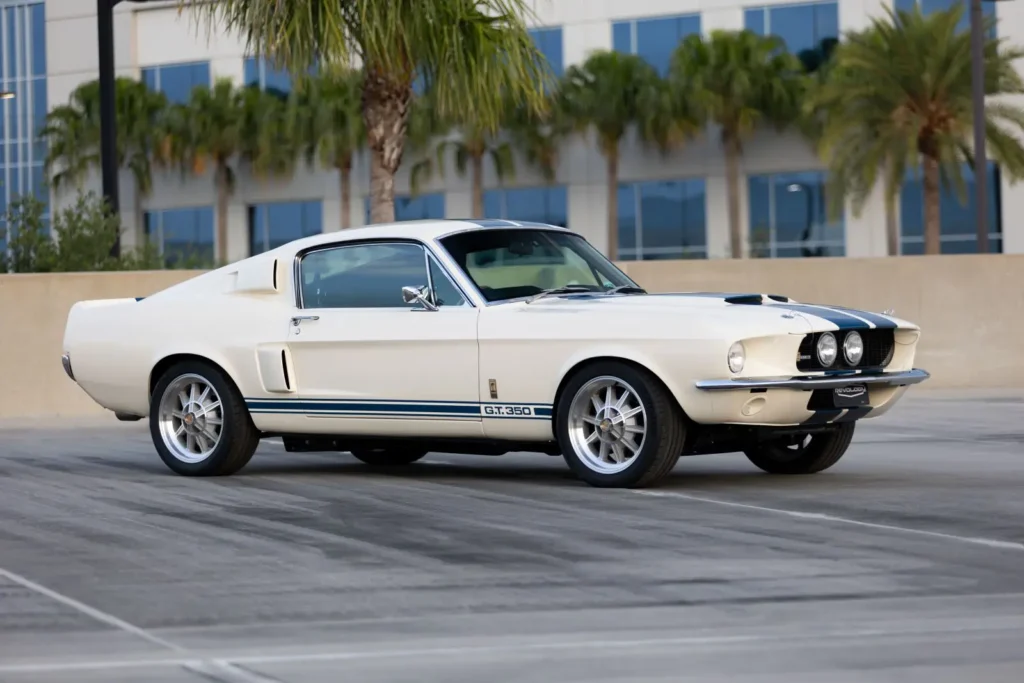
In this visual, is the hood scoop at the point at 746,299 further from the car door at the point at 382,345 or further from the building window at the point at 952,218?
the building window at the point at 952,218

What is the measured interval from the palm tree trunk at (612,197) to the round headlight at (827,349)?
40.2 m

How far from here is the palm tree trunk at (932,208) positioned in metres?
42.5

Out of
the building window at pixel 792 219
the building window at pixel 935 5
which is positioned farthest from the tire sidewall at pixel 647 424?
the building window at pixel 792 219

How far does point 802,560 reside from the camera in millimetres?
6949

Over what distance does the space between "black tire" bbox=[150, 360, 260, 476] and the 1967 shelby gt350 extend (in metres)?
0.01

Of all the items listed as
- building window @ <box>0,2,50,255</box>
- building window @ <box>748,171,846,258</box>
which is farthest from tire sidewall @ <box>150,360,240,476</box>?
building window @ <box>0,2,50,255</box>

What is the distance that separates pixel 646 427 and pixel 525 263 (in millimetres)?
1514

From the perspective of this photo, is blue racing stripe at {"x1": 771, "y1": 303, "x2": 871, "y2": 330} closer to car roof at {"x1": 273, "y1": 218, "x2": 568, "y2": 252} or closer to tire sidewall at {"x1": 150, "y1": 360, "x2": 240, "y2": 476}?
car roof at {"x1": 273, "y1": 218, "x2": 568, "y2": 252}

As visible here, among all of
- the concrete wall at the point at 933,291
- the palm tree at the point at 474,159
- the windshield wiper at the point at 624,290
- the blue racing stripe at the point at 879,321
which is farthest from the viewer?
the palm tree at the point at 474,159

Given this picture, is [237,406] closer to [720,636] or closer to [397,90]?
[720,636]

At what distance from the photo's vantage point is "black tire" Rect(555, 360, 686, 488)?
9.15 metres

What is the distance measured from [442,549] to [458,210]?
149ft

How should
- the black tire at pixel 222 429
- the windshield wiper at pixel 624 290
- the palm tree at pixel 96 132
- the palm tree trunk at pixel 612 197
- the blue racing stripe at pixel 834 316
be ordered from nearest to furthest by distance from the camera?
the blue racing stripe at pixel 834 316 → the windshield wiper at pixel 624 290 → the black tire at pixel 222 429 → the palm tree trunk at pixel 612 197 → the palm tree at pixel 96 132

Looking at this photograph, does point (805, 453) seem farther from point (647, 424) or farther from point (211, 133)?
point (211, 133)
